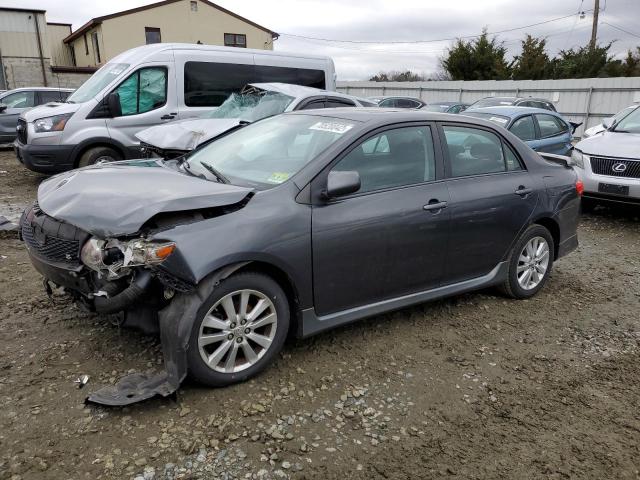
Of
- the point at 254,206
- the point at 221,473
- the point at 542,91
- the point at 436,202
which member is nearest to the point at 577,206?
the point at 436,202

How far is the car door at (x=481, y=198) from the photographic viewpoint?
4074mm

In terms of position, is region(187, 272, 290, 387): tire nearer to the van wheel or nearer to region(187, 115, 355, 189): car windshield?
region(187, 115, 355, 189): car windshield

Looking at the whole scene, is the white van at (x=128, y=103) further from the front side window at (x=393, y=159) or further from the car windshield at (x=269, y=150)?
the front side window at (x=393, y=159)

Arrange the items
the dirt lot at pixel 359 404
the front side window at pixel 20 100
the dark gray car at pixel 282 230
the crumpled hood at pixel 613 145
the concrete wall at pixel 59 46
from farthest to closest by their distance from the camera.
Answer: the concrete wall at pixel 59 46 < the front side window at pixel 20 100 < the crumpled hood at pixel 613 145 < the dark gray car at pixel 282 230 < the dirt lot at pixel 359 404

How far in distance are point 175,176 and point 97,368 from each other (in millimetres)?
1335

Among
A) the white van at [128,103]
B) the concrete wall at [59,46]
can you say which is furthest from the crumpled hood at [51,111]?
the concrete wall at [59,46]

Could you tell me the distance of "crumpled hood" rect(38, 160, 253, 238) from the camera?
2.96 meters

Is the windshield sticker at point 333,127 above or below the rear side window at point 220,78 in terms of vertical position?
below

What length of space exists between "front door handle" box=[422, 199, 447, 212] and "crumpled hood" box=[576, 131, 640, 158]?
4805 mm

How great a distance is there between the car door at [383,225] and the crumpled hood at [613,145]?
15.5 ft

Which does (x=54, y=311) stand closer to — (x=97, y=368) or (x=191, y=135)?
(x=97, y=368)

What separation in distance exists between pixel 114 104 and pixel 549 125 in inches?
289

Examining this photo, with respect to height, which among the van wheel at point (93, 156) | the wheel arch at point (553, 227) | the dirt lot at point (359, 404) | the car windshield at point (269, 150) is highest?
the car windshield at point (269, 150)

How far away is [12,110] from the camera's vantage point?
1309 centimetres
